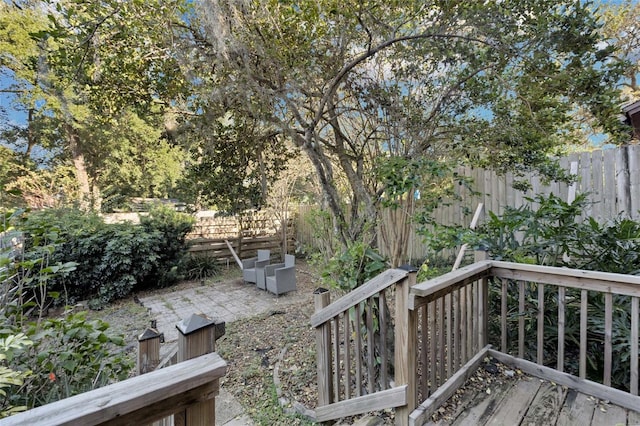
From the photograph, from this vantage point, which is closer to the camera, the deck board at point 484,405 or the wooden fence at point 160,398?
the wooden fence at point 160,398

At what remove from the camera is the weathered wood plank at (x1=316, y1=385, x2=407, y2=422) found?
1.59 meters

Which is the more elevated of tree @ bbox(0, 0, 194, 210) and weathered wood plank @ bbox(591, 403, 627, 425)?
tree @ bbox(0, 0, 194, 210)

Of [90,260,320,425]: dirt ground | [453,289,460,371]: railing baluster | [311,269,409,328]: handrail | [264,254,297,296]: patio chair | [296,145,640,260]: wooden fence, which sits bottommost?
[90,260,320,425]: dirt ground

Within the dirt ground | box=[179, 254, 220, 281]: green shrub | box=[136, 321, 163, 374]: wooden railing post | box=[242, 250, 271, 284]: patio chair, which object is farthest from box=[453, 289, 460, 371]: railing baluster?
box=[179, 254, 220, 281]: green shrub

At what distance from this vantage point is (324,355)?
76.9 inches

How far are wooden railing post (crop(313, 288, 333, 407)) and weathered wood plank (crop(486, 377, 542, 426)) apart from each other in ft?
3.07

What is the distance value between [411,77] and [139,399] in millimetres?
3552

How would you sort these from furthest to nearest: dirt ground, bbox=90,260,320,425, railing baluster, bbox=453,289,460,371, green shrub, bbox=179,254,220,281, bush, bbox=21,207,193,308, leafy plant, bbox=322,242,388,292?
green shrub, bbox=179,254,220,281 < bush, bbox=21,207,193,308 < dirt ground, bbox=90,260,320,425 < leafy plant, bbox=322,242,388,292 < railing baluster, bbox=453,289,460,371

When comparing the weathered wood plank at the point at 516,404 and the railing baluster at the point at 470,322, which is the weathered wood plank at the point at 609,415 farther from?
the railing baluster at the point at 470,322

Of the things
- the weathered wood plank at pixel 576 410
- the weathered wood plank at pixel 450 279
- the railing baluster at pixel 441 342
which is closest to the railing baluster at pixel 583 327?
the weathered wood plank at pixel 576 410

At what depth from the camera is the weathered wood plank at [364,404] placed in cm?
159

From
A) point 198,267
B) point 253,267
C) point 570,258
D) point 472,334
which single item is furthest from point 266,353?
point 198,267

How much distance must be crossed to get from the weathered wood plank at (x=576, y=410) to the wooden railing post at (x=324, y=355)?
1.28 metres

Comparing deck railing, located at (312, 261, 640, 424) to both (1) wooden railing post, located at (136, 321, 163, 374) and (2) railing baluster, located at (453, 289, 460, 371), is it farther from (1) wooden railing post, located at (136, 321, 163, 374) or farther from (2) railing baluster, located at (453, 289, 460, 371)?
(1) wooden railing post, located at (136, 321, 163, 374)
